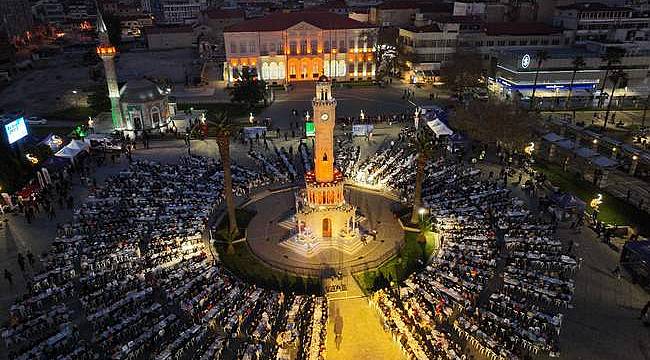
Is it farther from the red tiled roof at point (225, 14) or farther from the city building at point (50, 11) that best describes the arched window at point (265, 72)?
the city building at point (50, 11)

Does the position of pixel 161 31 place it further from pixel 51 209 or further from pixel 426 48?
pixel 51 209

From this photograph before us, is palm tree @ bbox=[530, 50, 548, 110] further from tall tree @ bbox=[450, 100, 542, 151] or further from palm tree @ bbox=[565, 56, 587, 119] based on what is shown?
tall tree @ bbox=[450, 100, 542, 151]

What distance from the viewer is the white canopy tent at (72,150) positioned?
6134 cm

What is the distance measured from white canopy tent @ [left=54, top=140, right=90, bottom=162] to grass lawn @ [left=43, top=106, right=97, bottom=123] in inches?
912

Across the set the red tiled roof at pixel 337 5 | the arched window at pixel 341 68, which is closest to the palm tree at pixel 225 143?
the arched window at pixel 341 68

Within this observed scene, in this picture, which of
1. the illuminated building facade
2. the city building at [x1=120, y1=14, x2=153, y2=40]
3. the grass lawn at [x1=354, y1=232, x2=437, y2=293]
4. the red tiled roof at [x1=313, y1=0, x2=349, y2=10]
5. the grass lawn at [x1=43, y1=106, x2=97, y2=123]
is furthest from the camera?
the city building at [x1=120, y1=14, x2=153, y2=40]

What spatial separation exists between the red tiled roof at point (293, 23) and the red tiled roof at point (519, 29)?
27.7 meters

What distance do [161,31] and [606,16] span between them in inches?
4868

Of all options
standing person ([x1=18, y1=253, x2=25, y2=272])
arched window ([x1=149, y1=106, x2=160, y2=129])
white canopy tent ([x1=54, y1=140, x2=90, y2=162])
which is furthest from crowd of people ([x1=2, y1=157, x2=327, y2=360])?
arched window ([x1=149, y1=106, x2=160, y2=129])

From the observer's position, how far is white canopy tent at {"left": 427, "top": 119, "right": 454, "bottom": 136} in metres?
68.2

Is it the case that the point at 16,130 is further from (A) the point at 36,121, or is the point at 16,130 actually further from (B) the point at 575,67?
(B) the point at 575,67

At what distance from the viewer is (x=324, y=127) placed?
44406 millimetres

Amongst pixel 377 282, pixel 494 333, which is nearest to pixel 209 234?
pixel 377 282

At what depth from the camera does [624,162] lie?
62.8 meters
